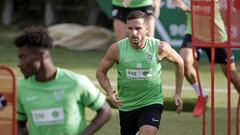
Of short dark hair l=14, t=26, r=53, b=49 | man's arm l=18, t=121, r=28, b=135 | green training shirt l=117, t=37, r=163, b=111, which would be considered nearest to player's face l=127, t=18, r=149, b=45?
green training shirt l=117, t=37, r=163, b=111

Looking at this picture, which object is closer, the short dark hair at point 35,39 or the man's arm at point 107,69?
the short dark hair at point 35,39

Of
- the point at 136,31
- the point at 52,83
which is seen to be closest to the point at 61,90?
the point at 52,83

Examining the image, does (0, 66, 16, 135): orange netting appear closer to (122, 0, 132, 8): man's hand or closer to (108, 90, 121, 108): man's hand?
(108, 90, 121, 108): man's hand

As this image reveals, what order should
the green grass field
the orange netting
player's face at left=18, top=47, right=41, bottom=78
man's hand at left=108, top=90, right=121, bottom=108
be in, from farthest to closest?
the green grass field → man's hand at left=108, top=90, right=121, bottom=108 → the orange netting → player's face at left=18, top=47, right=41, bottom=78

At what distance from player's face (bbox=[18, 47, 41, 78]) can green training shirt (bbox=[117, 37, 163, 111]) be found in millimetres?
2640

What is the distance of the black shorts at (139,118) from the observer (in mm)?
8406

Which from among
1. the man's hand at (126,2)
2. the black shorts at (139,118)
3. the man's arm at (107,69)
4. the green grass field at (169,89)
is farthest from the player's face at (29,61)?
the man's hand at (126,2)

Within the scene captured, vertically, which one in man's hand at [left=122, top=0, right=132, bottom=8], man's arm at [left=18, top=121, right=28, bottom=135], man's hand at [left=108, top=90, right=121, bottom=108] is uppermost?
man's arm at [left=18, top=121, right=28, bottom=135]

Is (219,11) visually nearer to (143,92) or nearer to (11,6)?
(143,92)

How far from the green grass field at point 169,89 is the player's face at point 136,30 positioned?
191 centimetres

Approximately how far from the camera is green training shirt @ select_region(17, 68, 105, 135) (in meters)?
6.07

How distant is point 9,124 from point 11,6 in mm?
15621

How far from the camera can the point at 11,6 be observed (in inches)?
866

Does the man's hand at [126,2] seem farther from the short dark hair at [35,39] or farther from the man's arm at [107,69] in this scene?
the short dark hair at [35,39]
